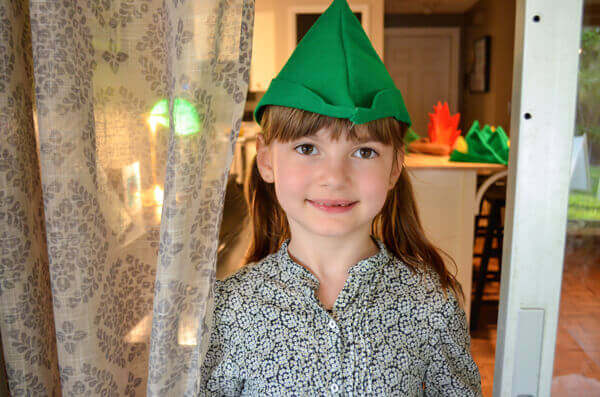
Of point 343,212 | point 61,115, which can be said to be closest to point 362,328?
point 343,212

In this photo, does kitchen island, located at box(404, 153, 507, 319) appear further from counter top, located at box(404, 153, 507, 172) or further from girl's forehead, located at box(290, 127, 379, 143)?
girl's forehead, located at box(290, 127, 379, 143)

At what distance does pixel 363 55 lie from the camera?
2.66 feet

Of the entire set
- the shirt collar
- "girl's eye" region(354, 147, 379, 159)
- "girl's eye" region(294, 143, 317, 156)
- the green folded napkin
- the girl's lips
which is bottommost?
the shirt collar

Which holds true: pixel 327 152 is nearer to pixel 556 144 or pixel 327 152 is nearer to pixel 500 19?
pixel 556 144

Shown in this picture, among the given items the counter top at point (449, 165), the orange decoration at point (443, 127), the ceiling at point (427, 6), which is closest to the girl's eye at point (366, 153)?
the counter top at point (449, 165)

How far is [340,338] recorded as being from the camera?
2.71ft

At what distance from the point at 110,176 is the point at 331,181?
0.34 m

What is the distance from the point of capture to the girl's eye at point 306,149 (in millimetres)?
838

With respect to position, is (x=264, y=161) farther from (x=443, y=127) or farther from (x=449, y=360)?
(x=443, y=127)

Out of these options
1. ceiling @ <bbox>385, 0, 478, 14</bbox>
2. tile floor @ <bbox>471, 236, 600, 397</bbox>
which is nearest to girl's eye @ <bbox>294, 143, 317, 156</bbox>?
tile floor @ <bbox>471, 236, 600, 397</bbox>

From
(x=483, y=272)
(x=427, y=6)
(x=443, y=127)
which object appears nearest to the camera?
(x=483, y=272)

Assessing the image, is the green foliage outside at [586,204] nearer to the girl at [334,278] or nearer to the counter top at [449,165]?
the girl at [334,278]

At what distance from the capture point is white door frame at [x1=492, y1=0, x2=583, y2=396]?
598mm

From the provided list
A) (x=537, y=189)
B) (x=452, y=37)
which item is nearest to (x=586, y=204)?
(x=537, y=189)
